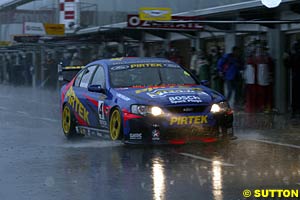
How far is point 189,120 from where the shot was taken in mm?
10297

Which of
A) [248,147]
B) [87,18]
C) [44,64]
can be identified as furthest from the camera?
[44,64]

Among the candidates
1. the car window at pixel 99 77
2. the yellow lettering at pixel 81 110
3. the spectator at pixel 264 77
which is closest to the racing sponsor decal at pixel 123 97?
the car window at pixel 99 77

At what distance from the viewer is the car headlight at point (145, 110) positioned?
33.6 feet

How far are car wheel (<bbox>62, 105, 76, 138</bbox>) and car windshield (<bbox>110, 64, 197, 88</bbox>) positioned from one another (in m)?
1.46

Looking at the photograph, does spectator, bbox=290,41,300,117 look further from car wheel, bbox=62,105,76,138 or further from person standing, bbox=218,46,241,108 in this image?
car wheel, bbox=62,105,76,138

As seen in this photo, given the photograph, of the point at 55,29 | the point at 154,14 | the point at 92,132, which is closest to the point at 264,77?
the point at 154,14

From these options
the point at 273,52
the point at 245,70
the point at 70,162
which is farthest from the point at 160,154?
the point at 273,52

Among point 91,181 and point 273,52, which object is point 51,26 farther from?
point 91,181

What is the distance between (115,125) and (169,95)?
3.31 feet

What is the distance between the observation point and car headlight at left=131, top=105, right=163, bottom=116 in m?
10.2

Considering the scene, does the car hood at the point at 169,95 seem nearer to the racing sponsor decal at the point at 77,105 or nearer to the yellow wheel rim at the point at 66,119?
the racing sponsor decal at the point at 77,105

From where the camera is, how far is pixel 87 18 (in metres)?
31.7

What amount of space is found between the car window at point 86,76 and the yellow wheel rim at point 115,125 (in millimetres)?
1506

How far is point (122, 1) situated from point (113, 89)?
17.2m
